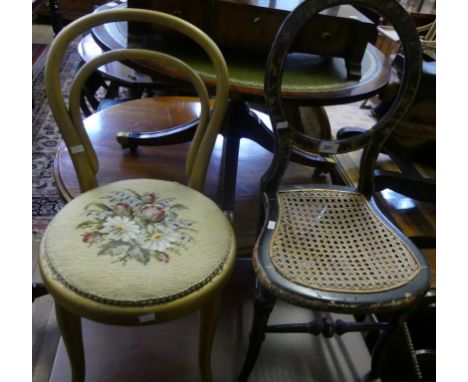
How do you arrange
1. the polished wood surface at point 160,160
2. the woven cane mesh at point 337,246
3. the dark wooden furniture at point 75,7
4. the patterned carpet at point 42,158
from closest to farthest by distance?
1. the woven cane mesh at point 337,246
2. the polished wood surface at point 160,160
3. the patterned carpet at point 42,158
4. the dark wooden furniture at point 75,7

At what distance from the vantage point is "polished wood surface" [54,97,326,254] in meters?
1.48

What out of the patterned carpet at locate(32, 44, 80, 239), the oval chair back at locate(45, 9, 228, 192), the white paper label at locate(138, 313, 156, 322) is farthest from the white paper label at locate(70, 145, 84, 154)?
the patterned carpet at locate(32, 44, 80, 239)

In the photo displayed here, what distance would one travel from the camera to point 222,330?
1.26 meters

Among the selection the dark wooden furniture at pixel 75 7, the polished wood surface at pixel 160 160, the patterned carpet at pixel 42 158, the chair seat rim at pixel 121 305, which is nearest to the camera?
the chair seat rim at pixel 121 305

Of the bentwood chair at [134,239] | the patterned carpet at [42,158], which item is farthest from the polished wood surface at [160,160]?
the bentwood chair at [134,239]

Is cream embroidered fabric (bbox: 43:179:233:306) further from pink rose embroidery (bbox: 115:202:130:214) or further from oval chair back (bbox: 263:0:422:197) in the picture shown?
oval chair back (bbox: 263:0:422:197)

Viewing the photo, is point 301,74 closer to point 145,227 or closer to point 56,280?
point 145,227

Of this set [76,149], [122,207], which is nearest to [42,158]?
[76,149]

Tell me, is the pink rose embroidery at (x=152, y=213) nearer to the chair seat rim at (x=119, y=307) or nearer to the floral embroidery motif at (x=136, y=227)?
the floral embroidery motif at (x=136, y=227)

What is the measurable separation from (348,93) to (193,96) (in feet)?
4.90

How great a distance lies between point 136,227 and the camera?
841 mm

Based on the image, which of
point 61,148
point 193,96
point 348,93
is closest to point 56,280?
point 348,93

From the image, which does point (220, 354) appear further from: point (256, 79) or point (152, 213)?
point (256, 79)

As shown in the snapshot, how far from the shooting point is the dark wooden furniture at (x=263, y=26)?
991 millimetres
